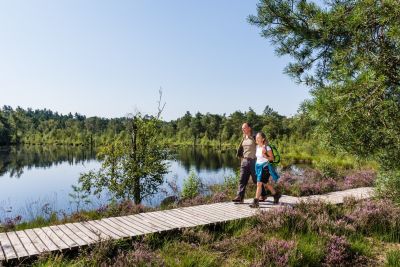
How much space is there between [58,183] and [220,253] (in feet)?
87.6

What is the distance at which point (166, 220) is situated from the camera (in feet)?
25.9

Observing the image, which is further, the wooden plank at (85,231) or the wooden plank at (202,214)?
the wooden plank at (202,214)

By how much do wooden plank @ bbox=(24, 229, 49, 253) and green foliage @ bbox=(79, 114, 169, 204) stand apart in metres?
5.81

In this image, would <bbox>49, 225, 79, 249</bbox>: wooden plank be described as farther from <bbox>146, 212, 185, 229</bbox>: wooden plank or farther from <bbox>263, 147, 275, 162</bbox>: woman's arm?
<bbox>263, 147, 275, 162</bbox>: woman's arm

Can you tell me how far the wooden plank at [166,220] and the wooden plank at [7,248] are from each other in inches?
111

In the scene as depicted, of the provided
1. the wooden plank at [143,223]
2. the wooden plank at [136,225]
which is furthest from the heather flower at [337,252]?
the wooden plank at [136,225]

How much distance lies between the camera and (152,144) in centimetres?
1341

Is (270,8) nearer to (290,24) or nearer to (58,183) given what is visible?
(290,24)

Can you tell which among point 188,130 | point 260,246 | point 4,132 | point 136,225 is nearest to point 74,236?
point 136,225

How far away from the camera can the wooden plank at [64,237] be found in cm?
592

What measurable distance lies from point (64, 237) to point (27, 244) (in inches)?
24.8

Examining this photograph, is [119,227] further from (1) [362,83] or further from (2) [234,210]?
(1) [362,83]

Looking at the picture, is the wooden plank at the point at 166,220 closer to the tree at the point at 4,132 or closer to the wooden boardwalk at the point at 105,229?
the wooden boardwalk at the point at 105,229

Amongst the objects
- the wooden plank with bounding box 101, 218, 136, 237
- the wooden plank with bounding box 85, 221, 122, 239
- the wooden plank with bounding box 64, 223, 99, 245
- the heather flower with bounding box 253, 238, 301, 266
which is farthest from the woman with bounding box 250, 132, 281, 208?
the wooden plank with bounding box 64, 223, 99, 245
